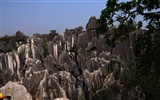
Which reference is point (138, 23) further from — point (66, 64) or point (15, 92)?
point (66, 64)

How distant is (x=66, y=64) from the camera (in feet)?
74.2

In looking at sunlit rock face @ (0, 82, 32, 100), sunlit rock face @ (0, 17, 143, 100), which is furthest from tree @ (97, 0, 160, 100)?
sunlit rock face @ (0, 17, 143, 100)

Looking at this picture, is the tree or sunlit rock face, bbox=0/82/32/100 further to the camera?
sunlit rock face, bbox=0/82/32/100

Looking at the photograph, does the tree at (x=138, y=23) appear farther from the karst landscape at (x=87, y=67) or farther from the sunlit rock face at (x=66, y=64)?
the sunlit rock face at (x=66, y=64)

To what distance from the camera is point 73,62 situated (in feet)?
76.5

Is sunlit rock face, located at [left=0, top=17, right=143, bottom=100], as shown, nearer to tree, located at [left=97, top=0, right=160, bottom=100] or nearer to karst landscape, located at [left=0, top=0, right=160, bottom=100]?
karst landscape, located at [left=0, top=0, right=160, bottom=100]

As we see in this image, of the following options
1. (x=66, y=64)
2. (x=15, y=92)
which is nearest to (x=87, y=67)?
(x=66, y=64)

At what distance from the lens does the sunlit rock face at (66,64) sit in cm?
1745

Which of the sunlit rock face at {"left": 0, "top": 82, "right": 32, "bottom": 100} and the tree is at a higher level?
the tree

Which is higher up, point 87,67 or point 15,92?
point 87,67

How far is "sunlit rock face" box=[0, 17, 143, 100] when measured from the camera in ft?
57.3

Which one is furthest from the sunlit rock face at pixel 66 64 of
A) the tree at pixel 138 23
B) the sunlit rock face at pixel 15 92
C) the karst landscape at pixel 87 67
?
the tree at pixel 138 23

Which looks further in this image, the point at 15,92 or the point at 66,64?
the point at 66,64

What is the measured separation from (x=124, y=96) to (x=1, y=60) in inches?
442
